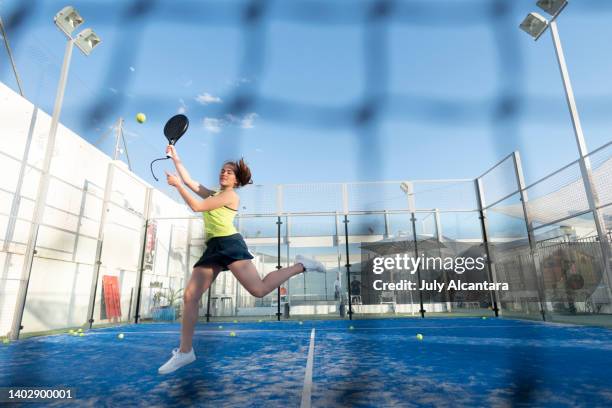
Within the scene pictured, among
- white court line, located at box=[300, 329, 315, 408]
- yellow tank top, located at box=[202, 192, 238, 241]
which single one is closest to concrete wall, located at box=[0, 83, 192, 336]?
yellow tank top, located at box=[202, 192, 238, 241]

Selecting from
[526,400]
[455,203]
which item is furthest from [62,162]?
[455,203]

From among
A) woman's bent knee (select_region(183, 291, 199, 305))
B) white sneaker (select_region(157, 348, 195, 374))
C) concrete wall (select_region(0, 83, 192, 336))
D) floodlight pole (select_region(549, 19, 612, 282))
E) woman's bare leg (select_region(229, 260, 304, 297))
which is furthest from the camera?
concrete wall (select_region(0, 83, 192, 336))

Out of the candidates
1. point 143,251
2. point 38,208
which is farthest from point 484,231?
point 38,208

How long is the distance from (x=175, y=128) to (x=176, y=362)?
2100 millimetres

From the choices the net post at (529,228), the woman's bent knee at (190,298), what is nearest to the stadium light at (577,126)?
the net post at (529,228)

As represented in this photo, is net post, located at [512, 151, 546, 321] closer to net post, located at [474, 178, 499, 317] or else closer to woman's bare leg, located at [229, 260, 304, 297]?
net post, located at [474, 178, 499, 317]

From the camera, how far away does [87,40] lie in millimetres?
6289

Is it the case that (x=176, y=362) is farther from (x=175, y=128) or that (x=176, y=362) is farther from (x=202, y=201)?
(x=175, y=128)

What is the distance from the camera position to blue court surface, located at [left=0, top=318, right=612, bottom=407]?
1920 millimetres

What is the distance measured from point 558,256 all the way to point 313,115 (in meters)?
5.66

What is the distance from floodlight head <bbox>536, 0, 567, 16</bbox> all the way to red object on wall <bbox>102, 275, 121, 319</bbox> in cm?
1032

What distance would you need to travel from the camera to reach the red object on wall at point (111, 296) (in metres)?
8.23

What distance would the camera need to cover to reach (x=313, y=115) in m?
4.11

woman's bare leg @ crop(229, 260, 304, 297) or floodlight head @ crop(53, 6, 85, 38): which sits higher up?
floodlight head @ crop(53, 6, 85, 38)
